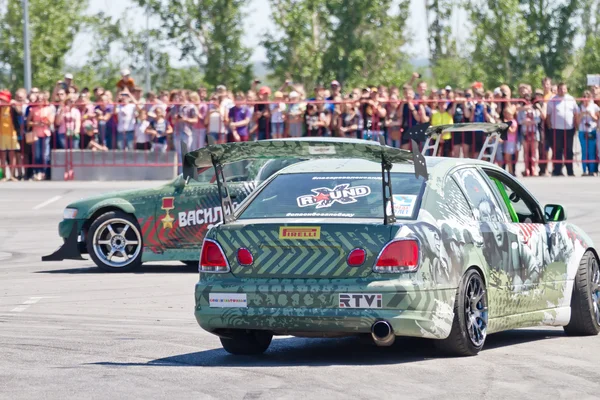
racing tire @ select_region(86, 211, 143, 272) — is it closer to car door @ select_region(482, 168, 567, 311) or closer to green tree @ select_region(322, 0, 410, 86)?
car door @ select_region(482, 168, 567, 311)

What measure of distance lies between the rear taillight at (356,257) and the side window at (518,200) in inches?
71.6

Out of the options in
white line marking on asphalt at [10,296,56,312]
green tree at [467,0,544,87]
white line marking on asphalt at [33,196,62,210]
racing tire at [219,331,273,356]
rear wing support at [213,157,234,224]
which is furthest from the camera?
green tree at [467,0,544,87]

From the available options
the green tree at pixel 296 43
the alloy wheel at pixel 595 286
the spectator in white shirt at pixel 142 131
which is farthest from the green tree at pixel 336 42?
the alloy wheel at pixel 595 286

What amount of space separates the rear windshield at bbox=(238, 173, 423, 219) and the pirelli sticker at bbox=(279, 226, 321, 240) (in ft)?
0.61

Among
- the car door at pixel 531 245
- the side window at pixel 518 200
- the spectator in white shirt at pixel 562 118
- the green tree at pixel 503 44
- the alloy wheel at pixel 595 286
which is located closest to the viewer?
→ the car door at pixel 531 245

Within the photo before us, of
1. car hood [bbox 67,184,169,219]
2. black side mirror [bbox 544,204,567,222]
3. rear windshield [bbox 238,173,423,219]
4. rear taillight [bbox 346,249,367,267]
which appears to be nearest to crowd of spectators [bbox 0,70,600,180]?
car hood [bbox 67,184,169,219]

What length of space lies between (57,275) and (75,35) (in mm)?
38889

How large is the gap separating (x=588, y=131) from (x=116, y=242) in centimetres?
1491

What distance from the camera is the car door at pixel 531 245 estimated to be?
9.73 m

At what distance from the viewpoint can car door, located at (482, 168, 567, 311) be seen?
383 inches

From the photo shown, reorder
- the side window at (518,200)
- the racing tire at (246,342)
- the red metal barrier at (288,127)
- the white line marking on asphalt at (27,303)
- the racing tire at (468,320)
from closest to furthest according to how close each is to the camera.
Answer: the racing tire at (468,320)
the racing tire at (246,342)
the side window at (518,200)
the white line marking on asphalt at (27,303)
the red metal barrier at (288,127)

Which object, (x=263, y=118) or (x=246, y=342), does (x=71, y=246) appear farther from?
(x=263, y=118)

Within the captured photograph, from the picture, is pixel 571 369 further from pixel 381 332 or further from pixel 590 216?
pixel 590 216

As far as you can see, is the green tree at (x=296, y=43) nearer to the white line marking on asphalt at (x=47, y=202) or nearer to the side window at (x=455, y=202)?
the white line marking on asphalt at (x=47, y=202)
